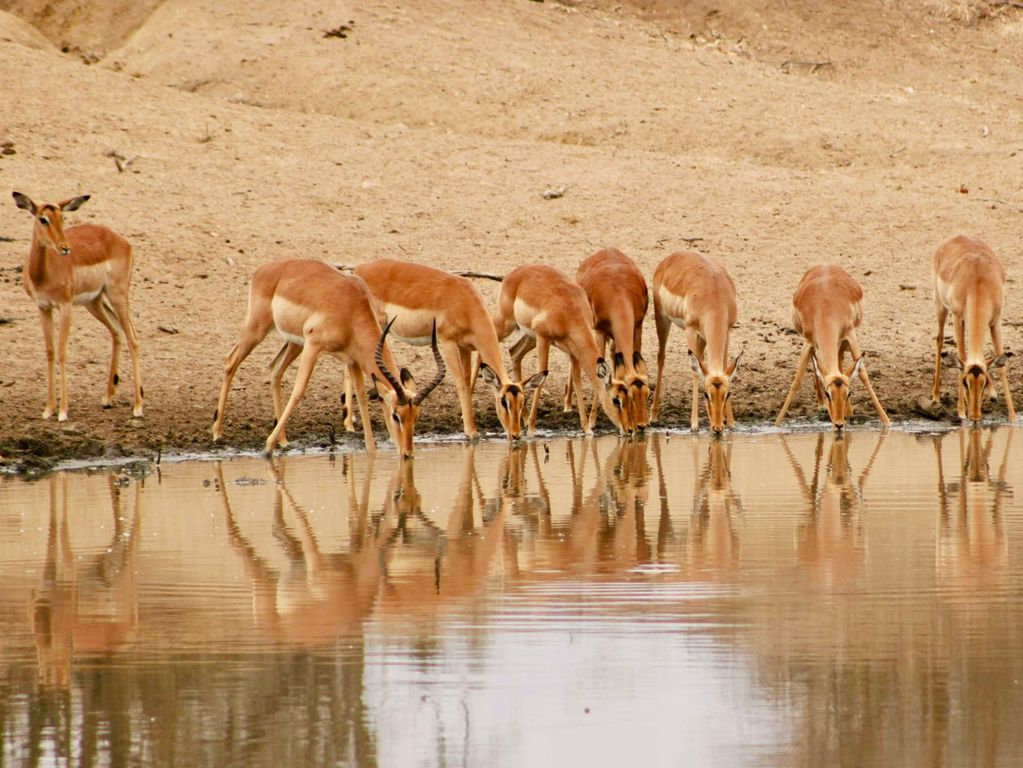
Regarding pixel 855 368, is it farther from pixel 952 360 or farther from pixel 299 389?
pixel 299 389

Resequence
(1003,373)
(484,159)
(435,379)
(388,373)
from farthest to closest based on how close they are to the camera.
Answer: (484,159), (1003,373), (435,379), (388,373)

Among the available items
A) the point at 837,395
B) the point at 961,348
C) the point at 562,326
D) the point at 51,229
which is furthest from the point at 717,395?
the point at 51,229

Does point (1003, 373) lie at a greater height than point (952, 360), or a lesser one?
lesser

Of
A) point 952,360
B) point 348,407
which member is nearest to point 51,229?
point 348,407

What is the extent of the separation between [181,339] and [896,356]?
6.62 meters

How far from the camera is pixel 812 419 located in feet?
48.7

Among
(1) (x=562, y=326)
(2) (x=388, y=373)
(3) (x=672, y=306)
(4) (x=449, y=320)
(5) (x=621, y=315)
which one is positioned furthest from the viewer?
(3) (x=672, y=306)

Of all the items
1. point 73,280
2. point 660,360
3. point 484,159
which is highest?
point 484,159

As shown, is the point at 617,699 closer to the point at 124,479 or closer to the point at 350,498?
the point at 350,498

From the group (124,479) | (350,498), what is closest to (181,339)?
(124,479)

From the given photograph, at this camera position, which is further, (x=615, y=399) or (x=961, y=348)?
(x=961, y=348)

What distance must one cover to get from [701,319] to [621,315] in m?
0.68

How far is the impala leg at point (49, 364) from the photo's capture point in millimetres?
13344

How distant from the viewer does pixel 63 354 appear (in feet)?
44.5
